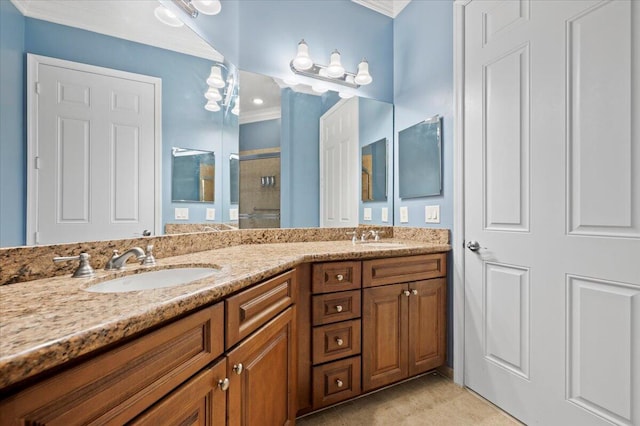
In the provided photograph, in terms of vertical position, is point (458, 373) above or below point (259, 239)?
below

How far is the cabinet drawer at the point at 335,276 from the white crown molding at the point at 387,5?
2.13 meters

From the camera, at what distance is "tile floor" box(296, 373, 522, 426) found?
1.55 meters

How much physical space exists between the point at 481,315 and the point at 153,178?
6.23ft

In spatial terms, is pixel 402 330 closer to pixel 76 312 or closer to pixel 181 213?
pixel 181 213

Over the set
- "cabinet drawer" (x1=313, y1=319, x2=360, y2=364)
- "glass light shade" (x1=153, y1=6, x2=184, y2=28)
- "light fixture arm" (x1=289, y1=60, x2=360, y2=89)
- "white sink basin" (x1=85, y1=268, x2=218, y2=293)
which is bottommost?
"cabinet drawer" (x1=313, y1=319, x2=360, y2=364)

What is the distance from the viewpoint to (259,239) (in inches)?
78.8

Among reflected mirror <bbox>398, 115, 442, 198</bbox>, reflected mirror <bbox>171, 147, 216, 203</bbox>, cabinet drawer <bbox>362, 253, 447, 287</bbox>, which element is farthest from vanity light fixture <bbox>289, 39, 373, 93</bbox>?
cabinet drawer <bbox>362, 253, 447, 287</bbox>

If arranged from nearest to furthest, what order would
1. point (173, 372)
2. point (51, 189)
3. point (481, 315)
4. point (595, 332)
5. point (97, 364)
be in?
1. point (97, 364)
2. point (173, 372)
3. point (51, 189)
4. point (595, 332)
5. point (481, 315)

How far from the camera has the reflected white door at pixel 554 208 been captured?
116cm

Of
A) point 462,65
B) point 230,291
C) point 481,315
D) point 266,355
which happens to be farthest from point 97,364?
point 462,65

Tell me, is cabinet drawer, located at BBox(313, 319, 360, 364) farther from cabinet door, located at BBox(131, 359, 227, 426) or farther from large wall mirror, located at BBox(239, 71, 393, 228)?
large wall mirror, located at BBox(239, 71, 393, 228)

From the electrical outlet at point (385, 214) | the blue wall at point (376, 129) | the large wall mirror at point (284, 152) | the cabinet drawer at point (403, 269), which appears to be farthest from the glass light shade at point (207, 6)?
the electrical outlet at point (385, 214)

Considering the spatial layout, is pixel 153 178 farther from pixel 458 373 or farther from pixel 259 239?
pixel 458 373

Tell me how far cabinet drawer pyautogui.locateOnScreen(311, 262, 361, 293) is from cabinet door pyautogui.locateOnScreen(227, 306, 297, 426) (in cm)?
22
